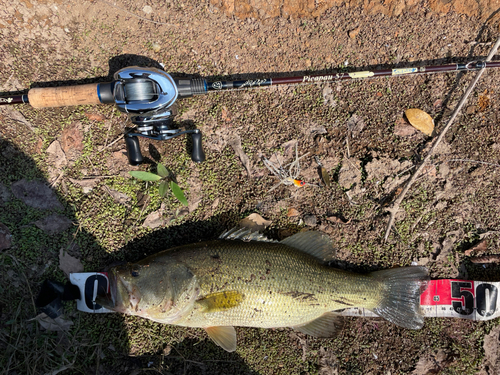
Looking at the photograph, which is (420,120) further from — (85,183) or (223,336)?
(85,183)

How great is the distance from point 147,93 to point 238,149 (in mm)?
1025

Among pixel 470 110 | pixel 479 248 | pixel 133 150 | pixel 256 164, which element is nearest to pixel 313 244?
pixel 256 164

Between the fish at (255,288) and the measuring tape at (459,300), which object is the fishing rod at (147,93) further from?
the measuring tape at (459,300)

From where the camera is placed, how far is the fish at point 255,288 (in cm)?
270

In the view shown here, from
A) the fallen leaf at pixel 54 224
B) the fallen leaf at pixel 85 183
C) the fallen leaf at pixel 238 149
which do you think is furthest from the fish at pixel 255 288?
the fallen leaf at pixel 85 183

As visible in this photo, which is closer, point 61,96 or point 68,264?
point 61,96

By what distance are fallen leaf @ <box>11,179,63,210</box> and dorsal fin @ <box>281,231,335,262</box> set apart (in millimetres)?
2322

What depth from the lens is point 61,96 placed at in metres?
2.92

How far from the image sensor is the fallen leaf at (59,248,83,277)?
10.3 ft

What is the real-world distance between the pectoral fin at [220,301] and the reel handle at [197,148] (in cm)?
124

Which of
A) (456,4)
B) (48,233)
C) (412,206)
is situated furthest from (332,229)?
(48,233)

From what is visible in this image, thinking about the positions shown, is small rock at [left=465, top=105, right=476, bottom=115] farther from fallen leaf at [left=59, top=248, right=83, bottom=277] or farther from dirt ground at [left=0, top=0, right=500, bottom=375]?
fallen leaf at [left=59, top=248, right=83, bottom=277]

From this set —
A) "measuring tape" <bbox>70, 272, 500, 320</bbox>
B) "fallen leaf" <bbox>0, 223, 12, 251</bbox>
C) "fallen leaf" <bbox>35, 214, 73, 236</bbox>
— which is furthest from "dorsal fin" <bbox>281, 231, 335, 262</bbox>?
"fallen leaf" <bbox>0, 223, 12, 251</bbox>

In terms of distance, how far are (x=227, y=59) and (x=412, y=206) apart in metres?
2.43
